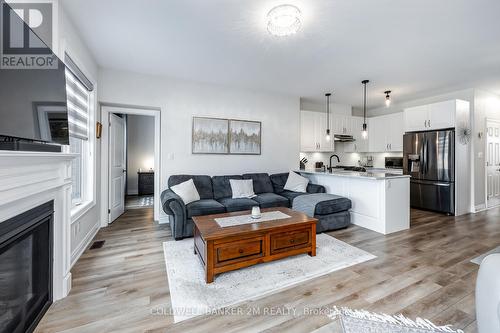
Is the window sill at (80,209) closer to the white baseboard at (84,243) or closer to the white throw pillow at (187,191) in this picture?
the white baseboard at (84,243)

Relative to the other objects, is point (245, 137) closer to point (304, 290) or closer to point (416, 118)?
point (304, 290)

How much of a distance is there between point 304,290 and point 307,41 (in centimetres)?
280

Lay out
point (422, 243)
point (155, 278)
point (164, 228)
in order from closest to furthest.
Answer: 1. point (155, 278)
2. point (422, 243)
3. point (164, 228)

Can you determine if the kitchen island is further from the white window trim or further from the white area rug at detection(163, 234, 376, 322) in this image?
the white window trim

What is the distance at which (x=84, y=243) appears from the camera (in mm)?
2830

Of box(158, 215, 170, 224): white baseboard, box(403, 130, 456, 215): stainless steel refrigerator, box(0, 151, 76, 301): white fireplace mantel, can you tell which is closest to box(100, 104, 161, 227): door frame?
box(158, 215, 170, 224): white baseboard

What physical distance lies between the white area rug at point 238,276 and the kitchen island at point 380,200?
38.7 inches

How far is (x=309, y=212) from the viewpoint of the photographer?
3559 mm

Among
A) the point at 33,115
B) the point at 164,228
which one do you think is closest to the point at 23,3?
the point at 33,115

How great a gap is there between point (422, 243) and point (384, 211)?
1.98 ft

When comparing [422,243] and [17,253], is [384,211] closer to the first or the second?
[422,243]

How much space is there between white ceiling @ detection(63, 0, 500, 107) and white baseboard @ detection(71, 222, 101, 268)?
8.31ft

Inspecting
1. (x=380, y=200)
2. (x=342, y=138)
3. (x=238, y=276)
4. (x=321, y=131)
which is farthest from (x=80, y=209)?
(x=342, y=138)

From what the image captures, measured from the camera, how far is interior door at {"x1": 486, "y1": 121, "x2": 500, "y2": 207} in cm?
511
